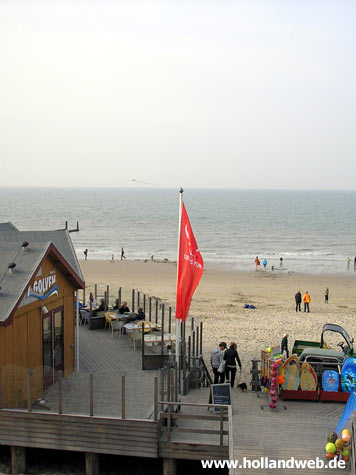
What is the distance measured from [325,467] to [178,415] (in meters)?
3.00

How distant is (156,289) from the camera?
38.7 metres

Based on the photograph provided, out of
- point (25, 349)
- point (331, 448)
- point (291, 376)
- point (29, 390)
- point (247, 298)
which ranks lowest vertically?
point (247, 298)

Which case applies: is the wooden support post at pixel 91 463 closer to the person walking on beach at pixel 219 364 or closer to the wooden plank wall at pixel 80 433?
the wooden plank wall at pixel 80 433

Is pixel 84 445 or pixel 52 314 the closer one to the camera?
pixel 84 445

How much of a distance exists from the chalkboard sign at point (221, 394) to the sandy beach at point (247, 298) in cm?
473

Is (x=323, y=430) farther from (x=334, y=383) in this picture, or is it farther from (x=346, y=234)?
(x=346, y=234)

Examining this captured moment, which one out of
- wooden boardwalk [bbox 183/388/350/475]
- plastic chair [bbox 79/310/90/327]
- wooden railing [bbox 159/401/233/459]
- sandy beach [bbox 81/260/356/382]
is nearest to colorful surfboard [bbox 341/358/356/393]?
wooden boardwalk [bbox 183/388/350/475]

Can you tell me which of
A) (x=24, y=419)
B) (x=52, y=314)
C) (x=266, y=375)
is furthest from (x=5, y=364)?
(x=266, y=375)

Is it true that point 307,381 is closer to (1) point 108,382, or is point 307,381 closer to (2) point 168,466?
(2) point 168,466

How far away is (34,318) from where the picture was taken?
13133 mm

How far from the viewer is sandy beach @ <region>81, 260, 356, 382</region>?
77.2 ft

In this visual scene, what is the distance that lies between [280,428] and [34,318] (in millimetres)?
6200

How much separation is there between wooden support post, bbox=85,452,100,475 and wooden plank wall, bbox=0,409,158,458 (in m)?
0.23

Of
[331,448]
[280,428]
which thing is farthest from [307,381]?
[331,448]
